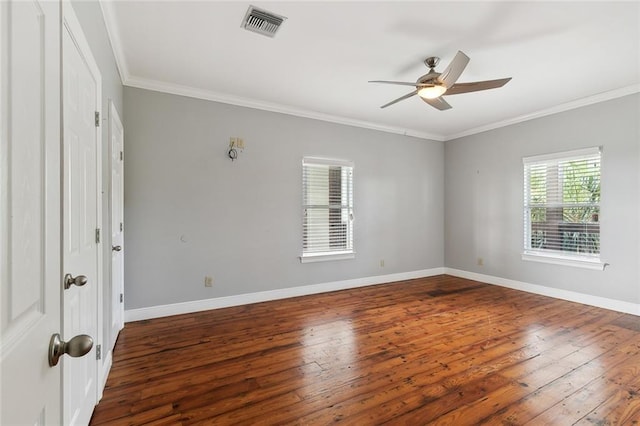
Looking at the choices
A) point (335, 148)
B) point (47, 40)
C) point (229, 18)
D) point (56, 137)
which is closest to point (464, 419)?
point (56, 137)

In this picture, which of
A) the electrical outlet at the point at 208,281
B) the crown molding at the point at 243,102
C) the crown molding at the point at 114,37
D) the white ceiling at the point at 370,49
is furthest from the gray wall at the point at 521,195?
the crown molding at the point at 114,37

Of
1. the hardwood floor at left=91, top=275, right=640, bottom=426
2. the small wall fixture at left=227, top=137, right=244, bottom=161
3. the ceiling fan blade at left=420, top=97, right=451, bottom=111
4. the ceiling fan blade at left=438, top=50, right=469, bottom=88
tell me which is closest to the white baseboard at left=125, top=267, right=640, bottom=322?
the hardwood floor at left=91, top=275, right=640, bottom=426

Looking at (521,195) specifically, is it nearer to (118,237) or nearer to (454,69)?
(454,69)

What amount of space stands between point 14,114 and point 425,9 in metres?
2.57

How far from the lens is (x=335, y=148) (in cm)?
475

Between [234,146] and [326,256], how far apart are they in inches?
81.9

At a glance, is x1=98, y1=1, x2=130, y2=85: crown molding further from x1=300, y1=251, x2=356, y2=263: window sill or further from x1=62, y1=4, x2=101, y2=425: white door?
x1=300, y1=251, x2=356, y2=263: window sill

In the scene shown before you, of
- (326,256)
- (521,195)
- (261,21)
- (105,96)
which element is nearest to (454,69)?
(261,21)

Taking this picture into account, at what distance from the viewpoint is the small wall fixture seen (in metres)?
3.90

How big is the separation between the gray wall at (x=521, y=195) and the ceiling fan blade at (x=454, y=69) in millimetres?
2654

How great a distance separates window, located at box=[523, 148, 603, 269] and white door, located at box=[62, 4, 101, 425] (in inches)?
210

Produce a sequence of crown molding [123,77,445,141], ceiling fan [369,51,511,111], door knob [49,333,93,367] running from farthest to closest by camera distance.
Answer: crown molding [123,77,445,141] < ceiling fan [369,51,511,111] < door knob [49,333,93,367]

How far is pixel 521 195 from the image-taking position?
471 cm

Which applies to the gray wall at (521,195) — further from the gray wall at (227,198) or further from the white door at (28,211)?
the white door at (28,211)
